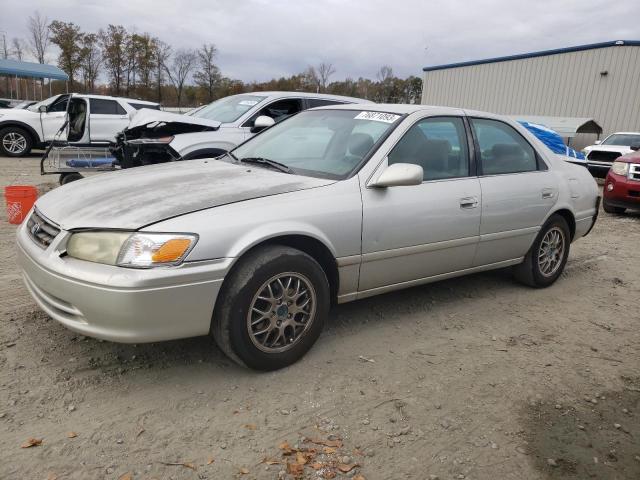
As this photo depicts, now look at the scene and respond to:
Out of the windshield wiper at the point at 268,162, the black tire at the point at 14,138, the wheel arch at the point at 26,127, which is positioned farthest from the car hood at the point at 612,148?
the black tire at the point at 14,138

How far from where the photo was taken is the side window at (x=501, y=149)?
165 inches

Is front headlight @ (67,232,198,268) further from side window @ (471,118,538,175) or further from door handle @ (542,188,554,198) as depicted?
door handle @ (542,188,554,198)

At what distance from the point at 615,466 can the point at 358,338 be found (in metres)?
1.65

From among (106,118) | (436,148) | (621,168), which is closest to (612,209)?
(621,168)

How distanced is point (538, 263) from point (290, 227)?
9.33 ft

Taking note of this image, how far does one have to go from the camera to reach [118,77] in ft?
148

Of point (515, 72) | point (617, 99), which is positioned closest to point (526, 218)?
point (617, 99)

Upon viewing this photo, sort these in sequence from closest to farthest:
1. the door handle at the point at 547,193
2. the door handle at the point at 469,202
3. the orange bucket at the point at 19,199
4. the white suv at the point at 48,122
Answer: the door handle at the point at 469,202 < the door handle at the point at 547,193 < the orange bucket at the point at 19,199 < the white suv at the point at 48,122

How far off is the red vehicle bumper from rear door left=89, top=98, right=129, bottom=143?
10.4 m

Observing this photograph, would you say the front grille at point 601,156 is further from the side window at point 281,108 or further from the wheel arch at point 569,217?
the wheel arch at point 569,217

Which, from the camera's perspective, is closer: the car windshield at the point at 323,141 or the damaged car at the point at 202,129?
the car windshield at the point at 323,141

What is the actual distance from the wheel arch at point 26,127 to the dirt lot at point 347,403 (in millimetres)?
11062

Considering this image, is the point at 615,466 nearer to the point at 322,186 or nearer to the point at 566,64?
the point at 322,186

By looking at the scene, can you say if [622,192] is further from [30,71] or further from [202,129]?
[30,71]
